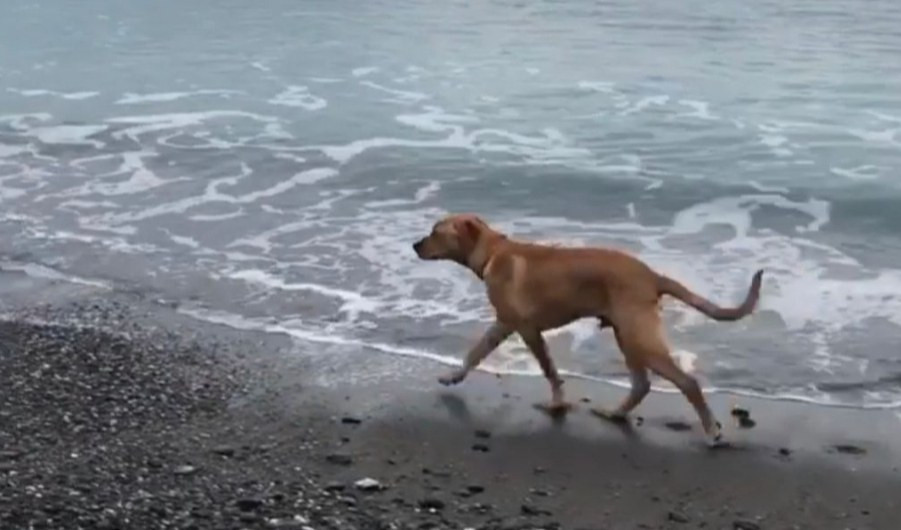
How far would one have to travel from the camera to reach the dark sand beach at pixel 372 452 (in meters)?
5.31

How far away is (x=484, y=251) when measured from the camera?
276 inches

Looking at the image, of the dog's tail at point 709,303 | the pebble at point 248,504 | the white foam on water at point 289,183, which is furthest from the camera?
the white foam on water at point 289,183

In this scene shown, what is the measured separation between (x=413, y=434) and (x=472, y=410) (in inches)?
17.5

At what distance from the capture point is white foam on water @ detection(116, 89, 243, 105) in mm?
17734

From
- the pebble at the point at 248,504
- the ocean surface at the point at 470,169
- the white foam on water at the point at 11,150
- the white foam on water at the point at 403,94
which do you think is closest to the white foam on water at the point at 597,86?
the ocean surface at the point at 470,169

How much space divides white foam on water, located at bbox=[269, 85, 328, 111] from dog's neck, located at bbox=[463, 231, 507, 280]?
10488mm

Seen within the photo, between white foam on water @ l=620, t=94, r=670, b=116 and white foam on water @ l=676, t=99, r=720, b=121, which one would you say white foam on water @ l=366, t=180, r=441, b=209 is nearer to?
white foam on water @ l=620, t=94, r=670, b=116

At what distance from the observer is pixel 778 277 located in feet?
30.0

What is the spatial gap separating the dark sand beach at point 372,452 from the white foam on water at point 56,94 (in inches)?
435

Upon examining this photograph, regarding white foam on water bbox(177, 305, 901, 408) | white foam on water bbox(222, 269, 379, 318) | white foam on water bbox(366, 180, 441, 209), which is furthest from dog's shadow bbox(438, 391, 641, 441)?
white foam on water bbox(366, 180, 441, 209)

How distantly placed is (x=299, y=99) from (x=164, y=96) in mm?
1794

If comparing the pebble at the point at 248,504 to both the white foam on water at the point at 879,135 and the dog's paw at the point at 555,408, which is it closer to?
the dog's paw at the point at 555,408

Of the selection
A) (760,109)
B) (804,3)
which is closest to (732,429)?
(760,109)

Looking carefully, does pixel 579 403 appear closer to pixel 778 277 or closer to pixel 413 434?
pixel 413 434
